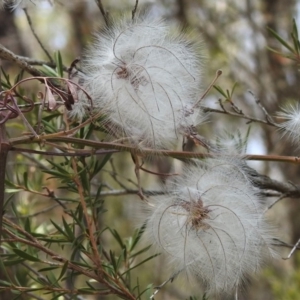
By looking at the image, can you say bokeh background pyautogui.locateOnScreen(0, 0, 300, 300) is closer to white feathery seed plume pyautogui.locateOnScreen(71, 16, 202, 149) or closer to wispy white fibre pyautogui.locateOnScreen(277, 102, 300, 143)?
wispy white fibre pyautogui.locateOnScreen(277, 102, 300, 143)

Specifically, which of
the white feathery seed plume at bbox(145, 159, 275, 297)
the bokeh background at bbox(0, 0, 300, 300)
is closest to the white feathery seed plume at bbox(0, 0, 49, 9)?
the white feathery seed plume at bbox(145, 159, 275, 297)

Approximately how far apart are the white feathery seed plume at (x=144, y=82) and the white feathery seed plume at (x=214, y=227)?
75mm

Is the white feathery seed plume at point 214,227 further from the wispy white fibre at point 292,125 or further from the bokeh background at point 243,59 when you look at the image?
the bokeh background at point 243,59

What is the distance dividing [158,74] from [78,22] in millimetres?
2568

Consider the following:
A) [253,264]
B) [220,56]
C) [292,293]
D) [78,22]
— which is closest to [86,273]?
[253,264]

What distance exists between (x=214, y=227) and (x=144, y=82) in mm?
227

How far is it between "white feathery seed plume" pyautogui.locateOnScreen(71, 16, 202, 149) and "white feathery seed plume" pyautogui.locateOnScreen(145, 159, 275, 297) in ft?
0.25

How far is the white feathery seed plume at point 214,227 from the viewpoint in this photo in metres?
0.91

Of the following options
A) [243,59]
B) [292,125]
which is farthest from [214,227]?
[243,59]

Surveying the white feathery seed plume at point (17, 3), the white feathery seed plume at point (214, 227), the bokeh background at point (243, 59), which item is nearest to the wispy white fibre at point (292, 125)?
the white feathery seed plume at point (214, 227)

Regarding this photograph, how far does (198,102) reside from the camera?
92 cm

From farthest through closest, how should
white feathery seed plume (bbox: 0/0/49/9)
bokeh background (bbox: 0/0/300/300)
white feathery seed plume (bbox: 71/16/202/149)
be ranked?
bokeh background (bbox: 0/0/300/300) → white feathery seed plume (bbox: 0/0/49/9) → white feathery seed plume (bbox: 71/16/202/149)

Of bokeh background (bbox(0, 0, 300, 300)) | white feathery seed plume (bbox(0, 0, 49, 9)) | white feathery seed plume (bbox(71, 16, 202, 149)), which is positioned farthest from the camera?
bokeh background (bbox(0, 0, 300, 300))

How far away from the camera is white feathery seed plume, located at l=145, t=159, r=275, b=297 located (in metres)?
0.91
